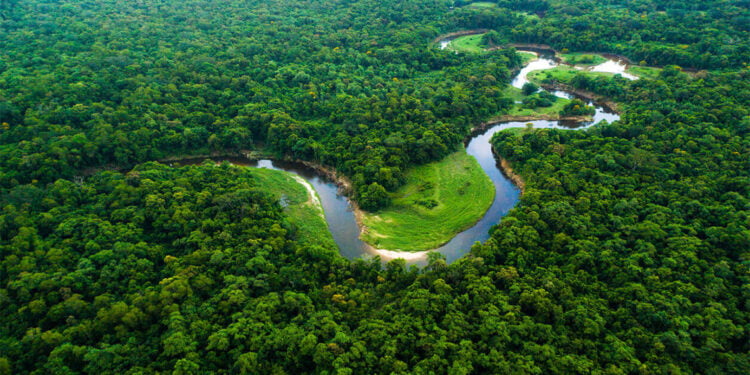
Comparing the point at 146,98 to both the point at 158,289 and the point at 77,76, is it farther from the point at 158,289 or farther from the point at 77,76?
the point at 158,289

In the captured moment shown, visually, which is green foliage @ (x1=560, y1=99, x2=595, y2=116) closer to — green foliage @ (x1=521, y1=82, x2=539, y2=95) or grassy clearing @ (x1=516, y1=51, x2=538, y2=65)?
green foliage @ (x1=521, y1=82, x2=539, y2=95)

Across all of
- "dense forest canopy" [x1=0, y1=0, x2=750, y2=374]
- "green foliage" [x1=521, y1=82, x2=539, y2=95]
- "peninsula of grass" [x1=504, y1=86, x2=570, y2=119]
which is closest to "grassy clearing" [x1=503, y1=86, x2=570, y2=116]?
"peninsula of grass" [x1=504, y1=86, x2=570, y2=119]

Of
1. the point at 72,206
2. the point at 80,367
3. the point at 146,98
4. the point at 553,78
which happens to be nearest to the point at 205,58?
the point at 146,98

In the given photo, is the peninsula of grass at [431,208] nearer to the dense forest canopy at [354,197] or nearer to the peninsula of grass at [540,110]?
Result: the dense forest canopy at [354,197]

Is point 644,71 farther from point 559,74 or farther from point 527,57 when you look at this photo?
point 527,57

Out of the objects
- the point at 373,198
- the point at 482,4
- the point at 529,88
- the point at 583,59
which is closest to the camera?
the point at 373,198

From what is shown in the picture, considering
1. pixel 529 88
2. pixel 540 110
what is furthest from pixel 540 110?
pixel 529 88

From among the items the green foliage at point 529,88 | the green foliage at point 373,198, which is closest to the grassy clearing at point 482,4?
the green foliage at point 529,88
